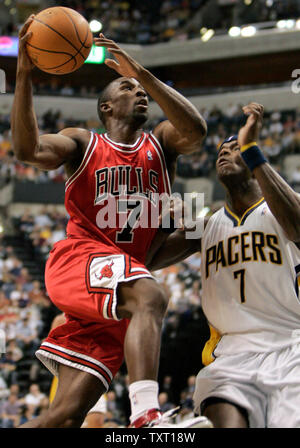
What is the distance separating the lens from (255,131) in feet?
11.8

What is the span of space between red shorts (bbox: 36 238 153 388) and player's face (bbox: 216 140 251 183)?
0.96 m

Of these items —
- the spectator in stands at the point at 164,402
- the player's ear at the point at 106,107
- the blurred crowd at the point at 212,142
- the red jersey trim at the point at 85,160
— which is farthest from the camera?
the blurred crowd at the point at 212,142

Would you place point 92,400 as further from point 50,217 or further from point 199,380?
point 50,217

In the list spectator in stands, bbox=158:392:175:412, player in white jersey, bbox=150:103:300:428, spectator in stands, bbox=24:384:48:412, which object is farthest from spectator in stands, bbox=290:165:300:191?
player in white jersey, bbox=150:103:300:428

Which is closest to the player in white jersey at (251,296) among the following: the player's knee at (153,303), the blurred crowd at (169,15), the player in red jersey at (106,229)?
the player in red jersey at (106,229)

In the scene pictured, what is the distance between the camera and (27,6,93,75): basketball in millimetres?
3518

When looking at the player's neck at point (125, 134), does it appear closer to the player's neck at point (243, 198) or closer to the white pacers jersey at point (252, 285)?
the player's neck at point (243, 198)

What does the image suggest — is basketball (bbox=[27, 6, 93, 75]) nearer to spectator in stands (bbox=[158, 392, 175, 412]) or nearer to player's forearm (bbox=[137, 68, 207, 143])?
player's forearm (bbox=[137, 68, 207, 143])

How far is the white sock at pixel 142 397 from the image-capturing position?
9.21 feet

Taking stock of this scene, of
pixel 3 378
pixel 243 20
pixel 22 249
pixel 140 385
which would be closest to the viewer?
pixel 140 385

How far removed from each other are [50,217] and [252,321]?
11.9 m

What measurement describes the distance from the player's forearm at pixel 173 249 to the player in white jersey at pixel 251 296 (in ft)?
0.60
